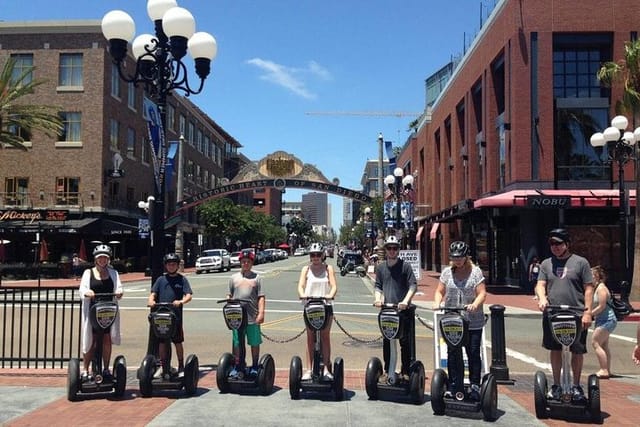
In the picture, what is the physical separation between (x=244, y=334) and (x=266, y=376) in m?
0.57

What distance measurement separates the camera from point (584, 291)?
6492mm

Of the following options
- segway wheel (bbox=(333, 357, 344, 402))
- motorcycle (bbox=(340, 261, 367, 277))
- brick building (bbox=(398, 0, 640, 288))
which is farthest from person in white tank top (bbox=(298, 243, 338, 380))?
motorcycle (bbox=(340, 261, 367, 277))

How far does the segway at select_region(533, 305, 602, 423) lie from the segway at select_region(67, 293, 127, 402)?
4763 mm

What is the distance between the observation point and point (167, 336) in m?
7.28

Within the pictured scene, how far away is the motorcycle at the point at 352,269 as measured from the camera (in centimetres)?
3850

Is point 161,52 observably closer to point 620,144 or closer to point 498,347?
point 498,347

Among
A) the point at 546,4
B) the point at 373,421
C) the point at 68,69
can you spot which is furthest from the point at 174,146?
the point at 373,421

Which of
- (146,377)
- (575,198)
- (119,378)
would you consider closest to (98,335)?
(119,378)

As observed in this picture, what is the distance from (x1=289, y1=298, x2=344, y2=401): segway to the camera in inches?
280

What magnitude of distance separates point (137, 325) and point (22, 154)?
29.1 m

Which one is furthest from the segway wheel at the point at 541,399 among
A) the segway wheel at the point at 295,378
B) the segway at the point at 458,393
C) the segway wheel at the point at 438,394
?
the segway wheel at the point at 295,378

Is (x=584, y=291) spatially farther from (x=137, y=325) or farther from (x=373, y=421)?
(x=137, y=325)

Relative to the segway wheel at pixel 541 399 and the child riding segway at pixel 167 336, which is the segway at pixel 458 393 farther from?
the child riding segway at pixel 167 336

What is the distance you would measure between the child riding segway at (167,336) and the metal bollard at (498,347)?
412 cm
